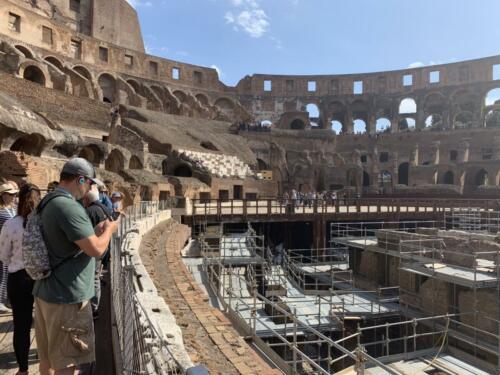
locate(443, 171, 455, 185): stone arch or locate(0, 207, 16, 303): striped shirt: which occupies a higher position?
locate(443, 171, 455, 185): stone arch

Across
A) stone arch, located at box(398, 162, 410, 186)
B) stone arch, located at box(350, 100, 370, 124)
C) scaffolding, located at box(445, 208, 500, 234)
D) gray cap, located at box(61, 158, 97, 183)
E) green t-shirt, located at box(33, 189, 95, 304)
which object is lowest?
scaffolding, located at box(445, 208, 500, 234)

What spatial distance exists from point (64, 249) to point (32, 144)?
44.7 feet

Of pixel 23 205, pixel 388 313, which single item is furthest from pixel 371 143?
pixel 23 205

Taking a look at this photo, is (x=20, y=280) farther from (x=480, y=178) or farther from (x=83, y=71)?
(x=480, y=178)

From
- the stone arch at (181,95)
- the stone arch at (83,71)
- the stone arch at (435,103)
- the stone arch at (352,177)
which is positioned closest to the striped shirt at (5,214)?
the stone arch at (352,177)

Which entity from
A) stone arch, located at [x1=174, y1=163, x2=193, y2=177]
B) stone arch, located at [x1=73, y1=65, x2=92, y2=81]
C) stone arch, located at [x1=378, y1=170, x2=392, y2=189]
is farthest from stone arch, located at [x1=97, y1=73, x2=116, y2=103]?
stone arch, located at [x1=378, y1=170, x2=392, y2=189]

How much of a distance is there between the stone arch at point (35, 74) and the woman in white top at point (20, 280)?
3179 cm

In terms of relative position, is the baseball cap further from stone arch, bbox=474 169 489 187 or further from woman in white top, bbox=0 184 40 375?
stone arch, bbox=474 169 489 187

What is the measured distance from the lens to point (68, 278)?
2475mm

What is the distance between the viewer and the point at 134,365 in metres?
2.67

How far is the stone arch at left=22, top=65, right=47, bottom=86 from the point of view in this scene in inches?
1219

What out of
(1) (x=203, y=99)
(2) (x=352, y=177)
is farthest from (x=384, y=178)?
(1) (x=203, y=99)

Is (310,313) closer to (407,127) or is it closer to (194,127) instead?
(194,127)

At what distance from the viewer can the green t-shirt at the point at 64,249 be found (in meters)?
2.39
